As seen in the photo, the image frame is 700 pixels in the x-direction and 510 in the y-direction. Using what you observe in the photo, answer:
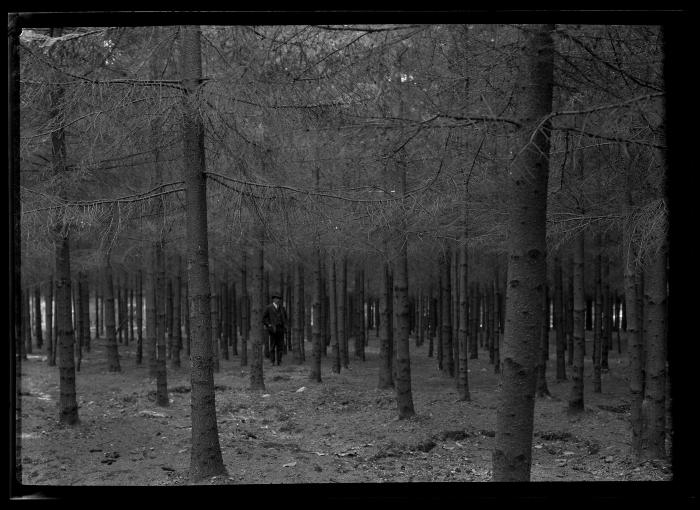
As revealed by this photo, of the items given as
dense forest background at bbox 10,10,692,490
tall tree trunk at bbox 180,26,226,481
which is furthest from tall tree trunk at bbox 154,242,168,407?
tall tree trunk at bbox 180,26,226,481

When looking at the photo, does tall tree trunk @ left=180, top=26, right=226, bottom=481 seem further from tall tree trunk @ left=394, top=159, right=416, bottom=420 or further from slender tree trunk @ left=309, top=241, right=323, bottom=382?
slender tree trunk @ left=309, top=241, right=323, bottom=382

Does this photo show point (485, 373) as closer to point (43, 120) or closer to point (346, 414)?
point (346, 414)

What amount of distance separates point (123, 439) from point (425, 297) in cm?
1759

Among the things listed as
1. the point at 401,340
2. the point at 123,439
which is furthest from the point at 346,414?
the point at 123,439

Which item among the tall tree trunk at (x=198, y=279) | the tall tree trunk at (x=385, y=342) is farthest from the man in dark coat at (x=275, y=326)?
the tall tree trunk at (x=198, y=279)

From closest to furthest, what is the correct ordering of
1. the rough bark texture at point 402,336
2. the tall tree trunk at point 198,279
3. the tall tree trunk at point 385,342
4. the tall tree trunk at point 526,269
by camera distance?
1. the tall tree trunk at point 526,269
2. the tall tree trunk at point 198,279
3. the rough bark texture at point 402,336
4. the tall tree trunk at point 385,342

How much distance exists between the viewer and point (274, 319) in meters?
16.1

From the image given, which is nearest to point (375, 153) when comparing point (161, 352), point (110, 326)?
point (161, 352)

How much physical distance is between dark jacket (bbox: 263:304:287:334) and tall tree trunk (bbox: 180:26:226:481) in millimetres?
9713

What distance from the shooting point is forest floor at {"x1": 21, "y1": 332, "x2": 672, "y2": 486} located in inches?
272

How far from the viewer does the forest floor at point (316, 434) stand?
22.7 feet

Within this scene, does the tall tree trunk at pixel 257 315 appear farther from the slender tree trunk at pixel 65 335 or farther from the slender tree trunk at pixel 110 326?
the slender tree trunk at pixel 110 326

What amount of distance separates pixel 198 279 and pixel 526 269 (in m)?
3.50

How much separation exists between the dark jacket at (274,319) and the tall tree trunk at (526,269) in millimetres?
12325
